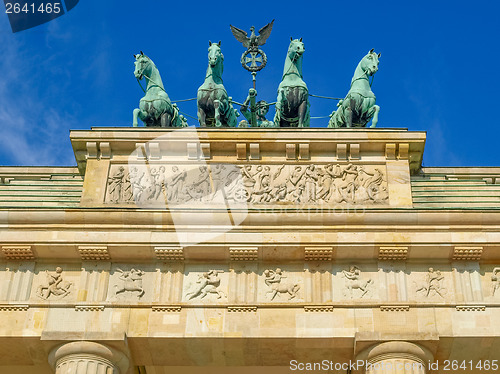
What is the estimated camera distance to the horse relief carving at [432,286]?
68.1 feet

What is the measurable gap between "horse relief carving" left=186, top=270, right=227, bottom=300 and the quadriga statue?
5.35 metres

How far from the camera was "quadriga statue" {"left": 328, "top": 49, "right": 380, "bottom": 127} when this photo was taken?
79.7 ft

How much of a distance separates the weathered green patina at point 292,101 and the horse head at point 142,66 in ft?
10.8

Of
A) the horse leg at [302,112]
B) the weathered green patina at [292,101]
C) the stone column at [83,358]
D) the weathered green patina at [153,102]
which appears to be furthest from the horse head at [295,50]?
the stone column at [83,358]

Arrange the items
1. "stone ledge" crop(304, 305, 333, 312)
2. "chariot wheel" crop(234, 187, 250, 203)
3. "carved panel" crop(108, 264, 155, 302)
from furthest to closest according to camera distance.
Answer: "chariot wheel" crop(234, 187, 250, 203), "carved panel" crop(108, 264, 155, 302), "stone ledge" crop(304, 305, 333, 312)

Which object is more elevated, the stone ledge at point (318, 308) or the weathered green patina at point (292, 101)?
the weathered green patina at point (292, 101)

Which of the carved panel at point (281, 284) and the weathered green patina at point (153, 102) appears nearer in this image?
the carved panel at point (281, 284)

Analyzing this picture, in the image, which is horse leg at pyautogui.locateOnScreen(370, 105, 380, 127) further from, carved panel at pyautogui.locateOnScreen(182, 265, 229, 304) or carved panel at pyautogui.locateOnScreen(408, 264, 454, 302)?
carved panel at pyautogui.locateOnScreen(182, 265, 229, 304)

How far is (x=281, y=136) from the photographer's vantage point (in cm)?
2284

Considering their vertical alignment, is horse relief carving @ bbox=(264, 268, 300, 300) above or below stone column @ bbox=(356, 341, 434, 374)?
above

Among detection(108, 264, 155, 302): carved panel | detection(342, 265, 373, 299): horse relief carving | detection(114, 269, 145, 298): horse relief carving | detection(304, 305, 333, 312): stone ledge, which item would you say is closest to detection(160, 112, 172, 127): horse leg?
detection(108, 264, 155, 302): carved panel

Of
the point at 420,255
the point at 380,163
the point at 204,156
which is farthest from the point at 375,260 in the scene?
the point at 204,156

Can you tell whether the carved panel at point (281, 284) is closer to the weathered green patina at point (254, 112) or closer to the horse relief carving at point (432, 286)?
the horse relief carving at point (432, 286)

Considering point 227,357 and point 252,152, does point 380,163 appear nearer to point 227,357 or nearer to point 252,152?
point 252,152
